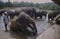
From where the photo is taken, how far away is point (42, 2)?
297 centimetres

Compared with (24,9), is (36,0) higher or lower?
higher

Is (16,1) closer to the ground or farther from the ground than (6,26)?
farther from the ground

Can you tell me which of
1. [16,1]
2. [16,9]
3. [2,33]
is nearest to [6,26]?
[2,33]

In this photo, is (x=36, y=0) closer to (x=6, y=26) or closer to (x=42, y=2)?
(x=42, y=2)

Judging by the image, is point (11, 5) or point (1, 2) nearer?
point (11, 5)

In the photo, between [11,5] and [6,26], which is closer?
[6,26]

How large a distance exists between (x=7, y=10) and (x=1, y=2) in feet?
0.77

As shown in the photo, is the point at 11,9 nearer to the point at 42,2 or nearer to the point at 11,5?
the point at 11,5

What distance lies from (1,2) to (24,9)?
573 mm

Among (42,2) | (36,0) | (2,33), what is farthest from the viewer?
(36,0)

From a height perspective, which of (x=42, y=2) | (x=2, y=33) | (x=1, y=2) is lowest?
(x=2, y=33)

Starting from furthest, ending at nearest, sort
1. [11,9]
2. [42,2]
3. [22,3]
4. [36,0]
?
[11,9]
[22,3]
[36,0]
[42,2]

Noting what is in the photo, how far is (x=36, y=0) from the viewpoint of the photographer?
325cm

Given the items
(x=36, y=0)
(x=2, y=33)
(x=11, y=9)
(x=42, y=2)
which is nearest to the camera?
(x=2, y=33)
